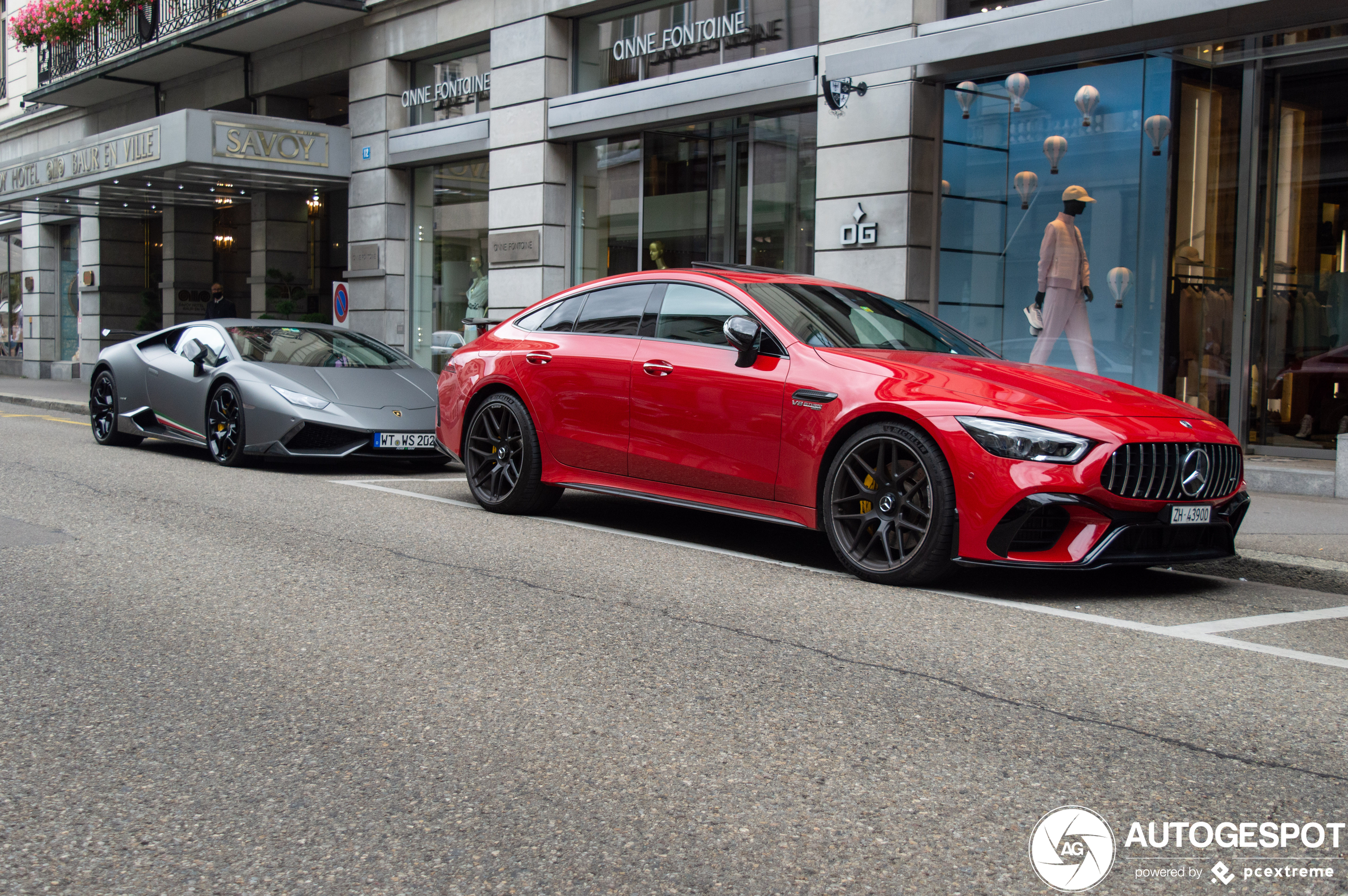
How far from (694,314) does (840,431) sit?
1407 millimetres

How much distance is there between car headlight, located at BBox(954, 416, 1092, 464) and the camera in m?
5.53

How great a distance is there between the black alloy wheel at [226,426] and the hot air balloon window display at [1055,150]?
8.13 metres

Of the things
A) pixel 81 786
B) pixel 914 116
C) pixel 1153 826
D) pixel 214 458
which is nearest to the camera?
pixel 1153 826

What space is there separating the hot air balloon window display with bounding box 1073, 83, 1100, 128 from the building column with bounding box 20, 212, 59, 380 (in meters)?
28.3

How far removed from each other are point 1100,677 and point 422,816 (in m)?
2.49

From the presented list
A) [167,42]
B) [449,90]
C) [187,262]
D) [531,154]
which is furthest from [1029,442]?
[187,262]

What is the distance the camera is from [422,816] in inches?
119

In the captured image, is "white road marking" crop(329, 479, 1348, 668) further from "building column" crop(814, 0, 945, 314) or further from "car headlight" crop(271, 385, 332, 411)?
"building column" crop(814, 0, 945, 314)

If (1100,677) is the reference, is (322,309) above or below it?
above

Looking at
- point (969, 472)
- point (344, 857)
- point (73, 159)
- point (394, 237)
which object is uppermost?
point (73, 159)

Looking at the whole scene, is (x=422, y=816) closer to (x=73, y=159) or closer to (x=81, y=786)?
(x=81, y=786)

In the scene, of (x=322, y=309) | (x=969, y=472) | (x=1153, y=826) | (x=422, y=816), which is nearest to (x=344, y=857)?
(x=422, y=816)

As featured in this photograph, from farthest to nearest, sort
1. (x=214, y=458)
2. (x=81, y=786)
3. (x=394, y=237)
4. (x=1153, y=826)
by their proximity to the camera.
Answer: (x=394, y=237) → (x=214, y=458) → (x=81, y=786) → (x=1153, y=826)

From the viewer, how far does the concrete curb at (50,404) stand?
19172 millimetres
